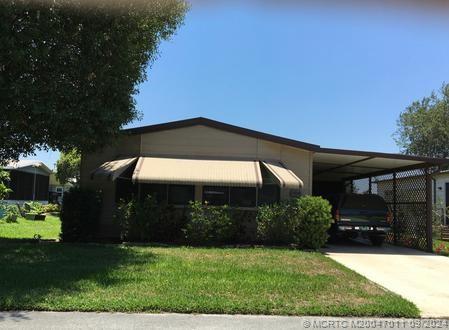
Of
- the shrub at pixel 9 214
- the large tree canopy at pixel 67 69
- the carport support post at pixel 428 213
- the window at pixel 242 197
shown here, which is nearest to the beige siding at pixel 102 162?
the large tree canopy at pixel 67 69

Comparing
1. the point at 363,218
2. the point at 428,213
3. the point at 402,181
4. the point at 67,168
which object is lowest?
the point at 363,218

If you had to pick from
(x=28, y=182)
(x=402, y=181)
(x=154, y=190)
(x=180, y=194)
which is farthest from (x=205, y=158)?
(x=28, y=182)

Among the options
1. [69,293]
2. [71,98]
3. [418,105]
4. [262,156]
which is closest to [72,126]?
[71,98]

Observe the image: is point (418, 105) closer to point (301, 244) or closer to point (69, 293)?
point (301, 244)

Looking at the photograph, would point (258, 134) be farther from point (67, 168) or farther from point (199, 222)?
point (67, 168)

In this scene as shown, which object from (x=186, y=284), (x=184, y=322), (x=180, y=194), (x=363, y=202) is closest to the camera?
(x=184, y=322)

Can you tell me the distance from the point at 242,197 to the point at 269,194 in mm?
837

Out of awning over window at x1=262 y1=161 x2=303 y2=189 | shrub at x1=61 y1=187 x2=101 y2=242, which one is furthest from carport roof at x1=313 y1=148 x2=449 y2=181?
shrub at x1=61 y1=187 x2=101 y2=242

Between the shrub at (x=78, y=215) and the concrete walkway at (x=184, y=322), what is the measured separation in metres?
7.46

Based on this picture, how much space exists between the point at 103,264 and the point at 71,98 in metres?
3.91

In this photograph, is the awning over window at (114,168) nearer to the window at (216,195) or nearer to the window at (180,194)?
the window at (180,194)

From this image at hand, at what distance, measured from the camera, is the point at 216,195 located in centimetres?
1481

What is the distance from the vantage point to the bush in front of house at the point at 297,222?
13.2m

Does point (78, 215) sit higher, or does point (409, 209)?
point (409, 209)
